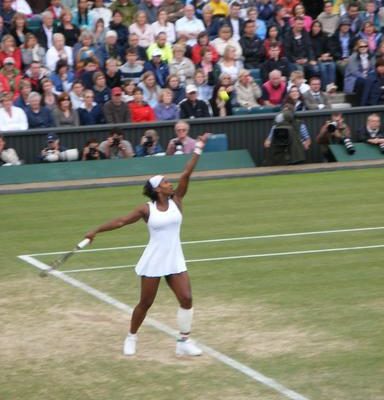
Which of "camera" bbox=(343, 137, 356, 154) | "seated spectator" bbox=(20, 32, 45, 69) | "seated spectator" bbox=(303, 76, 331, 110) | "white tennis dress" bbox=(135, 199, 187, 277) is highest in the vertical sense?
"white tennis dress" bbox=(135, 199, 187, 277)

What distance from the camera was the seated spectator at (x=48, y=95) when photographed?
965 inches

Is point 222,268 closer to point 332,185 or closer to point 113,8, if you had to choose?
point 332,185

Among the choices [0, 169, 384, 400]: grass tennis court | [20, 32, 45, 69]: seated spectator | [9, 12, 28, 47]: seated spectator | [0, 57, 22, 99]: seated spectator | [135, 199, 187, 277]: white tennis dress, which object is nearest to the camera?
[0, 169, 384, 400]: grass tennis court

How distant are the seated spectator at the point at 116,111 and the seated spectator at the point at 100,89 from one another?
348 millimetres

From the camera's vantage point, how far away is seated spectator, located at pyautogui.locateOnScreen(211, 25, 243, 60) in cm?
2717

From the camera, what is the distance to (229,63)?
26.9 meters

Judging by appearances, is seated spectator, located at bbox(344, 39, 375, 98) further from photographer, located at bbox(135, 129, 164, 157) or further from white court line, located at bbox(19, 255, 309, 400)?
white court line, located at bbox(19, 255, 309, 400)

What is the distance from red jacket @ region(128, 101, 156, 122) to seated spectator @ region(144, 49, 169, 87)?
4.38 ft

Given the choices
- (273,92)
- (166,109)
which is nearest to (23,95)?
(166,109)

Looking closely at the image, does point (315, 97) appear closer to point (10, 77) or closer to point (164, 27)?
point (164, 27)

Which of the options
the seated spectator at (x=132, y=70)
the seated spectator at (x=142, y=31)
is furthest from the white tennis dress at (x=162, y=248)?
the seated spectator at (x=142, y=31)

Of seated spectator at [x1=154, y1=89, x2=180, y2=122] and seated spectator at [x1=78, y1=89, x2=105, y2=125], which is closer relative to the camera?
seated spectator at [x1=78, y1=89, x2=105, y2=125]

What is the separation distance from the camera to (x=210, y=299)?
47.6ft

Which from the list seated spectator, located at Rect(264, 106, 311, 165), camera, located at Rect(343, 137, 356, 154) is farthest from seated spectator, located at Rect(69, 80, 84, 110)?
camera, located at Rect(343, 137, 356, 154)
